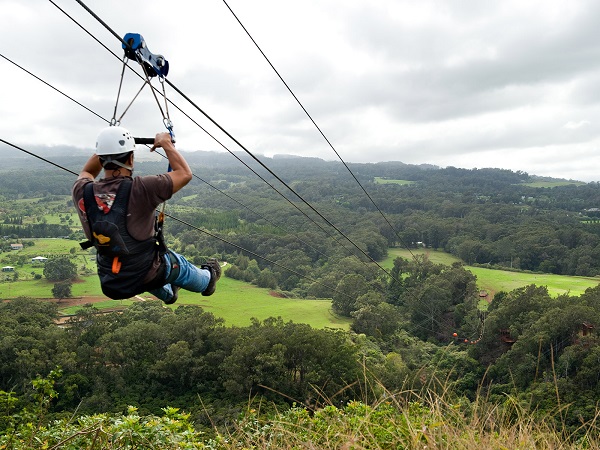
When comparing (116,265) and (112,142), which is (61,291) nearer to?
(116,265)

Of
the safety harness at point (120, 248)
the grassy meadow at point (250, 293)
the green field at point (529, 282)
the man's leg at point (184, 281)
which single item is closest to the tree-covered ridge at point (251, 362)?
the grassy meadow at point (250, 293)

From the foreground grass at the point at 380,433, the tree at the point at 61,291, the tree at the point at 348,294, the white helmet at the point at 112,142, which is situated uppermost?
the white helmet at the point at 112,142

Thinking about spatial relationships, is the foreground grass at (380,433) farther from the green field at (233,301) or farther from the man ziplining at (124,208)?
the green field at (233,301)

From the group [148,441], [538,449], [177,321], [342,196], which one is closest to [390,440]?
[538,449]

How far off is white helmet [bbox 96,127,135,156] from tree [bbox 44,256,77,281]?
163 feet

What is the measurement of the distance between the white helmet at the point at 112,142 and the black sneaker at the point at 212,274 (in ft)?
4.73

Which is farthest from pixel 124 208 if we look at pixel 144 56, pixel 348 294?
pixel 348 294

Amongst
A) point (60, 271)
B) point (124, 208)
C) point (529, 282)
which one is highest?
point (124, 208)

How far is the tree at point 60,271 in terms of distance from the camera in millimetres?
46062

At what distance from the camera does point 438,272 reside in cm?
4038

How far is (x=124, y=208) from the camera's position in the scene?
102 inches

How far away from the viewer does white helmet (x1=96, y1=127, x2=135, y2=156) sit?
2643mm

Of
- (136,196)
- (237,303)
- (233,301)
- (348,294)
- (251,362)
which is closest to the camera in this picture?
(136,196)

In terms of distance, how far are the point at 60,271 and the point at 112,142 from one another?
1983 inches
